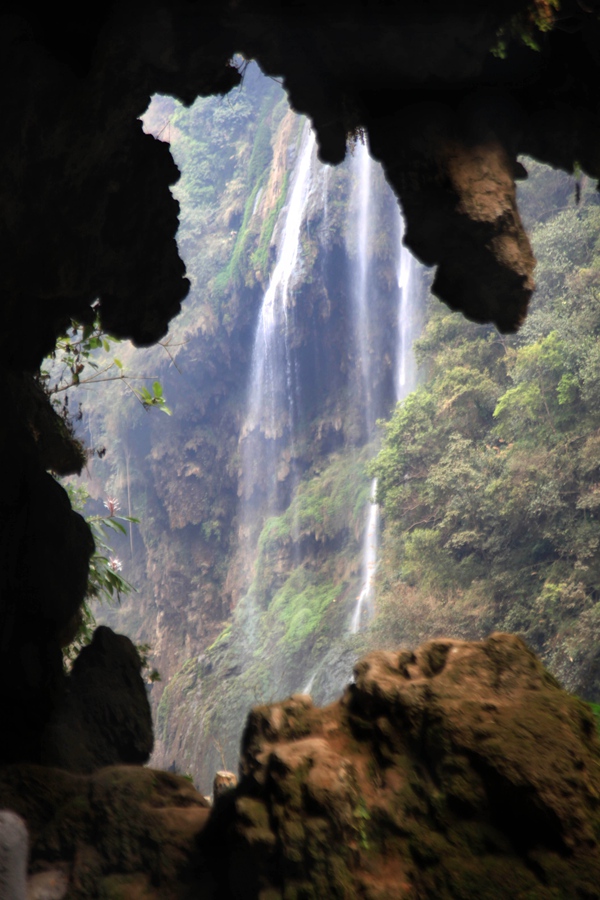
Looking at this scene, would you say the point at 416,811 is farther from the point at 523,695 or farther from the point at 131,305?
the point at 131,305

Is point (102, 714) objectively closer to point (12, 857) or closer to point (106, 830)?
point (106, 830)

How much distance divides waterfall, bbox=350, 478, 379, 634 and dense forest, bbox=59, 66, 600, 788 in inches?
8.6

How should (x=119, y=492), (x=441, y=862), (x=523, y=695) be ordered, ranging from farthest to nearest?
1. (x=119, y=492)
2. (x=523, y=695)
3. (x=441, y=862)

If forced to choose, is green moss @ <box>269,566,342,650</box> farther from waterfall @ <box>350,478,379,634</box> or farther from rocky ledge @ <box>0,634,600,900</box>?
rocky ledge @ <box>0,634,600,900</box>

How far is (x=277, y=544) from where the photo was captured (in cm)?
2609

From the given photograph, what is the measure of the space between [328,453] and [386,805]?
2362 centimetres

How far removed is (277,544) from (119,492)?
34.1 feet

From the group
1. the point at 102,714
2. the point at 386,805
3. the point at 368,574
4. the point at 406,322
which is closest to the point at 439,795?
the point at 386,805

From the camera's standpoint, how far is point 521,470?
13711 millimetres

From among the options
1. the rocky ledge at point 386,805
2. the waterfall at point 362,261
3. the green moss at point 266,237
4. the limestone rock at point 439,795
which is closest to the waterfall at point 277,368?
the green moss at point 266,237

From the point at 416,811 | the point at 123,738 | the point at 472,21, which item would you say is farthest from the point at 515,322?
the point at 123,738

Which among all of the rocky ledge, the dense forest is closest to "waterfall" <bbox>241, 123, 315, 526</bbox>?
the dense forest

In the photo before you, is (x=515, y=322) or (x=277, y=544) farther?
(x=277, y=544)

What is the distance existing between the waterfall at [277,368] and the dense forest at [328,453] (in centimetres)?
12
